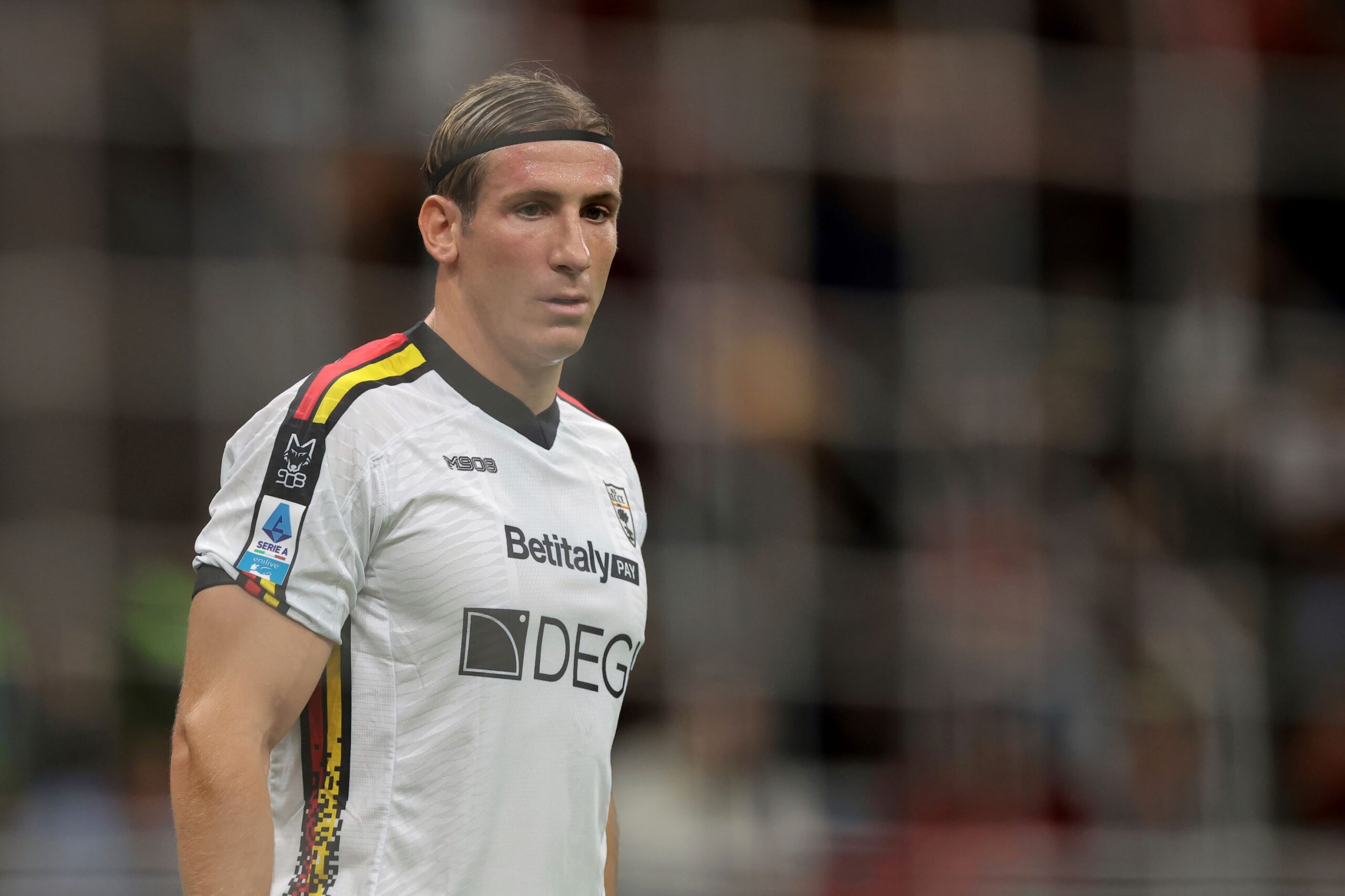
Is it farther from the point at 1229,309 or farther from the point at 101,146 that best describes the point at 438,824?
the point at 1229,309

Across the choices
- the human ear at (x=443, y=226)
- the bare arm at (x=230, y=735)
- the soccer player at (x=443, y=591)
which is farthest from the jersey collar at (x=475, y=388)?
the bare arm at (x=230, y=735)

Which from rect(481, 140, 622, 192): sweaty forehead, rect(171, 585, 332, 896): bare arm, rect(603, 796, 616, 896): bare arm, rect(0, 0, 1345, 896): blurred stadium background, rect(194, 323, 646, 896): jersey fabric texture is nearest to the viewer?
rect(171, 585, 332, 896): bare arm

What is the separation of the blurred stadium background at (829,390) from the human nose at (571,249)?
3.31 meters

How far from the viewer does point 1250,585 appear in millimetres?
6957

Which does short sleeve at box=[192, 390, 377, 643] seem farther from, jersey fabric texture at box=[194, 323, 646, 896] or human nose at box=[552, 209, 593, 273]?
human nose at box=[552, 209, 593, 273]

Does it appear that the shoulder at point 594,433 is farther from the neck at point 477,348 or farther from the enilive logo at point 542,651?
the enilive logo at point 542,651

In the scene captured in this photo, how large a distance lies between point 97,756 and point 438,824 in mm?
3786

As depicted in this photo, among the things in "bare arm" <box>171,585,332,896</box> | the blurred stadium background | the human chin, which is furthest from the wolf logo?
the blurred stadium background

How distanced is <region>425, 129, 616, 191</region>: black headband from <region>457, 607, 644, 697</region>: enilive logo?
2.16ft

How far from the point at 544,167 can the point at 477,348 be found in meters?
0.28

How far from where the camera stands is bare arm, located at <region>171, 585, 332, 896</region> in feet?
6.68

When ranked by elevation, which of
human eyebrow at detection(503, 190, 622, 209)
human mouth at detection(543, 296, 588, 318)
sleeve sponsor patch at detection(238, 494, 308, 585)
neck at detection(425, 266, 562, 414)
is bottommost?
sleeve sponsor patch at detection(238, 494, 308, 585)

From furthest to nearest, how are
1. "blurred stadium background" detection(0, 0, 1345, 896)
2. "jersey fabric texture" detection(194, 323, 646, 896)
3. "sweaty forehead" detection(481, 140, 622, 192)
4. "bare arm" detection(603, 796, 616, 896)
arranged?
"blurred stadium background" detection(0, 0, 1345, 896)
"bare arm" detection(603, 796, 616, 896)
"sweaty forehead" detection(481, 140, 622, 192)
"jersey fabric texture" detection(194, 323, 646, 896)

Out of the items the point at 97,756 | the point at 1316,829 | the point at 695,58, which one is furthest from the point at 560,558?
the point at 1316,829
